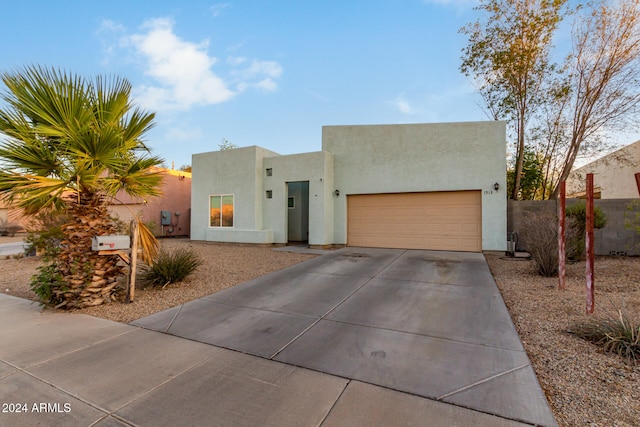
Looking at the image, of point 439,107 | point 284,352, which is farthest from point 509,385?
point 439,107

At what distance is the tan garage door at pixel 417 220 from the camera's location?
1105cm

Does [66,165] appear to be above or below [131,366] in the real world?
above

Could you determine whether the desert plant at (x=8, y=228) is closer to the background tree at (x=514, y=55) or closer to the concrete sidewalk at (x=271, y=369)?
the concrete sidewalk at (x=271, y=369)

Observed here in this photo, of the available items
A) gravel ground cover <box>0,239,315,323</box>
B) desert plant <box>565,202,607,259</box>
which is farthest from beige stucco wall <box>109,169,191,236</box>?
desert plant <box>565,202,607,259</box>

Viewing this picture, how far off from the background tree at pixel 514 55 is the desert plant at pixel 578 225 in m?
4.41

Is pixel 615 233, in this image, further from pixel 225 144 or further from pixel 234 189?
pixel 225 144

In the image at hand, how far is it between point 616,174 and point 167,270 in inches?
927

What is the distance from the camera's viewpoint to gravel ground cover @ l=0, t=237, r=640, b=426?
95.0 inches

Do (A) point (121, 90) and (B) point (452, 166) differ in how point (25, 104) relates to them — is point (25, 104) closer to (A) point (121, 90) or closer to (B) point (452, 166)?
(A) point (121, 90)

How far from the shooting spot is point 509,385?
8.76 feet

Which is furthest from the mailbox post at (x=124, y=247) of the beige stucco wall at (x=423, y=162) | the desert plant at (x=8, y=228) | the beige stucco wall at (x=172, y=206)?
the desert plant at (x=8, y=228)

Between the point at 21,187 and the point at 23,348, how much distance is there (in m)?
2.17

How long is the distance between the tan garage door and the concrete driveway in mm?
4424

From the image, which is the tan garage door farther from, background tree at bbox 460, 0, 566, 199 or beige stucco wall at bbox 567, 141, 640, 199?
beige stucco wall at bbox 567, 141, 640, 199
